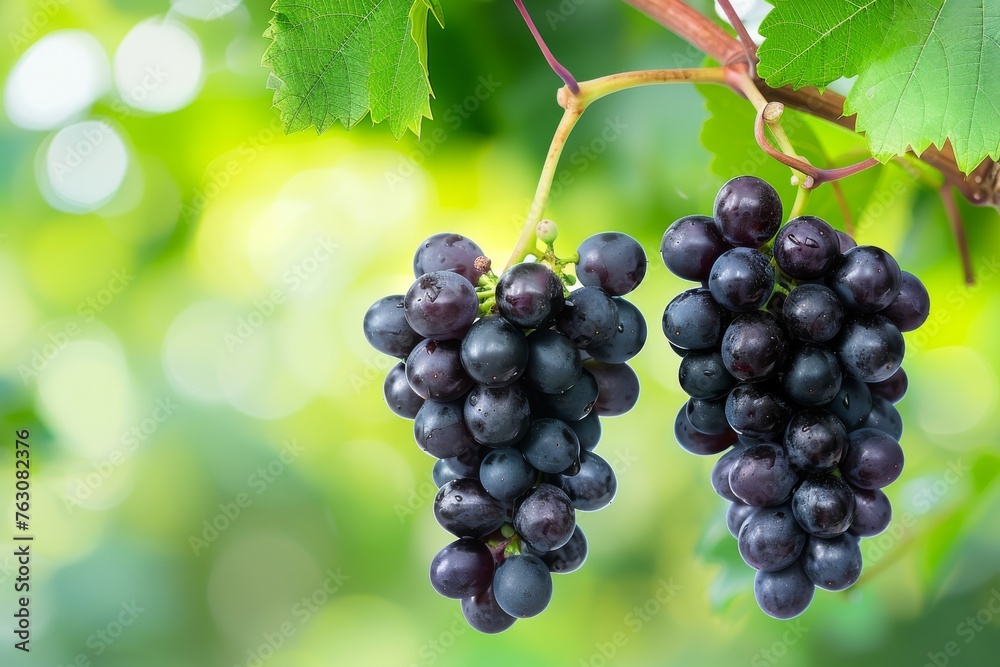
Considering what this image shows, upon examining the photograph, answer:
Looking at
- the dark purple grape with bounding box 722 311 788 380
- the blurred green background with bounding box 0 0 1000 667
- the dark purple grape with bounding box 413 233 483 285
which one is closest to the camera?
the dark purple grape with bounding box 722 311 788 380

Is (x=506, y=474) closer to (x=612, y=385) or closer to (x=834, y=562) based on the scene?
(x=612, y=385)

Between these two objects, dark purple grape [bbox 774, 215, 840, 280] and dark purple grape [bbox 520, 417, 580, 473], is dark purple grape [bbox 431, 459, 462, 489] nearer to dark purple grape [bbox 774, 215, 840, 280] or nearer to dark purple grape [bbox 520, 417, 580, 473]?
dark purple grape [bbox 520, 417, 580, 473]

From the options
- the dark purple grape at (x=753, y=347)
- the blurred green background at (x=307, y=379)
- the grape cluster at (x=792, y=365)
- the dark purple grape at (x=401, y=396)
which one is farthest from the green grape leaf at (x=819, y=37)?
the blurred green background at (x=307, y=379)

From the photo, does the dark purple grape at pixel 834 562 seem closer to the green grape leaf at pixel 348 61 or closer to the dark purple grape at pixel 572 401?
the dark purple grape at pixel 572 401

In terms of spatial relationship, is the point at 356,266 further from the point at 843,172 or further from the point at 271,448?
the point at 843,172

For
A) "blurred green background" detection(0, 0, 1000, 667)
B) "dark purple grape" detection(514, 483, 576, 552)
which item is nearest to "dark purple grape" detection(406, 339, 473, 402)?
"dark purple grape" detection(514, 483, 576, 552)

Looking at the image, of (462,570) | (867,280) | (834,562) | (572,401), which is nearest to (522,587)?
(462,570)
